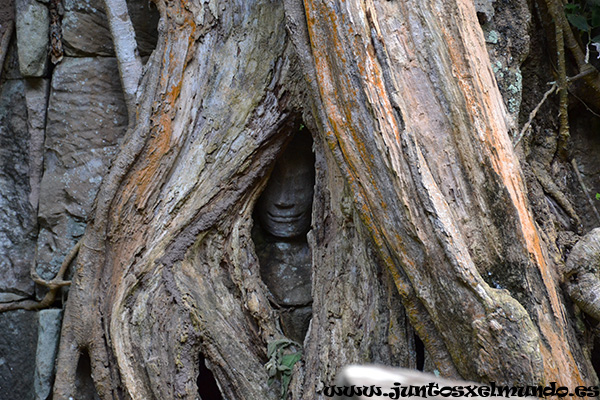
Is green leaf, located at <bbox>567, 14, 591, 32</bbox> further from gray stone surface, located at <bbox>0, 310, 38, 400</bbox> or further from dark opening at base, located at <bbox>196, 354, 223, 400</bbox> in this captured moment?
gray stone surface, located at <bbox>0, 310, 38, 400</bbox>

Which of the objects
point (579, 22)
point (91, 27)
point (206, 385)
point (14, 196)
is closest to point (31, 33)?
point (91, 27)

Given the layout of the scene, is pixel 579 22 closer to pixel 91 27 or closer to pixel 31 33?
pixel 91 27

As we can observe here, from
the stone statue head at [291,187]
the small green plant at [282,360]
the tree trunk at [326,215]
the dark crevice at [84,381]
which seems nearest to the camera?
the tree trunk at [326,215]

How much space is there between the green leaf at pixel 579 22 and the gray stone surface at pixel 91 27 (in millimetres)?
1635

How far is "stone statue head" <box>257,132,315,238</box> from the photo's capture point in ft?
6.43

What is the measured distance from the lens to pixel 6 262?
2197mm

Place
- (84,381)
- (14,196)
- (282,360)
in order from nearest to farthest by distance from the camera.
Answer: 1. (282,360)
2. (84,381)
3. (14,196)

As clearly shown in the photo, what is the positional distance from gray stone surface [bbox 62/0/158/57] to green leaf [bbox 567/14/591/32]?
1.63 m

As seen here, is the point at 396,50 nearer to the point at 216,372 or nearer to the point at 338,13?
the point at 338,13

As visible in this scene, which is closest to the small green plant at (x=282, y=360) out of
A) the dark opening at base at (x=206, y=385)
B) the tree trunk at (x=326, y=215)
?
the tree trunk at (x=326, y=215)

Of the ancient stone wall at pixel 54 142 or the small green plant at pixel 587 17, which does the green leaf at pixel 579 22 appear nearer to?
the small green plant at pixel 587 17

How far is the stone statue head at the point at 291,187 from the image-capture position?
1.96 meters

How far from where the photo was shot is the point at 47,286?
6.73ft

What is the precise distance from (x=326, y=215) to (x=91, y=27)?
131 cm
